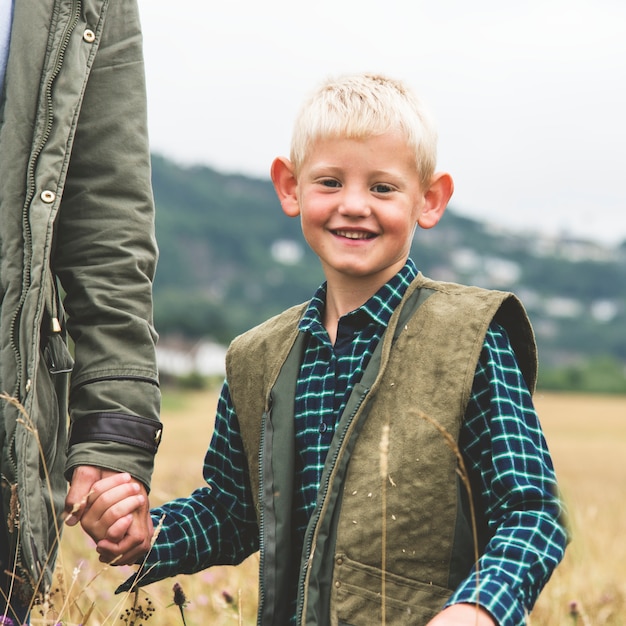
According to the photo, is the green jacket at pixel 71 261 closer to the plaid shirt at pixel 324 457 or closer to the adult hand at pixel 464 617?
the plaid shirt at pixel 324 457

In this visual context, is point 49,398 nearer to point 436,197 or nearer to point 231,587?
point 436,197

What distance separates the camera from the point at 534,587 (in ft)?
6.12

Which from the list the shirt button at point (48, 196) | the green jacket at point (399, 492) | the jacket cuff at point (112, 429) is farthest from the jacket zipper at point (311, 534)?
the shirt button at point (48, 196)

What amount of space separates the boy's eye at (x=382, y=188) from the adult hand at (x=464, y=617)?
936mm

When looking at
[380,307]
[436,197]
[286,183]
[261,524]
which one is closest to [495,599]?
[261,524]

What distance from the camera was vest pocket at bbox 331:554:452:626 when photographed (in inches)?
79.4

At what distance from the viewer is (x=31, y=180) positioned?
2.12 m

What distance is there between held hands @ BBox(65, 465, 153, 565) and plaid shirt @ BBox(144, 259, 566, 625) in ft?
0.44

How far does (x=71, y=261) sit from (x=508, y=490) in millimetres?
1142

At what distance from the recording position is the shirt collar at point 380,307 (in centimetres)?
224

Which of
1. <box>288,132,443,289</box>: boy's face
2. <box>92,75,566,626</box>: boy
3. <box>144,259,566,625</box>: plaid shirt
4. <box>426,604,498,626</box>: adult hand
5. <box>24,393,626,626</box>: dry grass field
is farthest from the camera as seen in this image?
<box>24,393,626,626</box>: dry grass field

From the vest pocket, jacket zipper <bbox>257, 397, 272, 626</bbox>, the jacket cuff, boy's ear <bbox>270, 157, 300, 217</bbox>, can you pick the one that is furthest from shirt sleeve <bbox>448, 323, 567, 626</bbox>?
the jacket cuff

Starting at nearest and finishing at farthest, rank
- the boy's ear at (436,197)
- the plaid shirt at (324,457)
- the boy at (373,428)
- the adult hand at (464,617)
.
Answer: the adult hand at (464,617) → the plaid shirt at (324,457) → the boy at (373,428) → the boy's ear at (436,197)

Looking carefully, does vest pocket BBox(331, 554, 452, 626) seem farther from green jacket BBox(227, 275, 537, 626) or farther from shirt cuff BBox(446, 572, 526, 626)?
shirt cuff BBox(446, 572, 526, 626)
